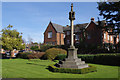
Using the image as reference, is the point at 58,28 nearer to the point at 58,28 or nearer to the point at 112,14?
the point at 58,28

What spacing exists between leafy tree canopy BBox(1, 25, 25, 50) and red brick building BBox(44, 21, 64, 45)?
44.6 feet

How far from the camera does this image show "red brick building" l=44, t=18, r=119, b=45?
34.5 meters

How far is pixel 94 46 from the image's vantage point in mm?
30359

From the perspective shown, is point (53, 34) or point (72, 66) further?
point (53, 34)

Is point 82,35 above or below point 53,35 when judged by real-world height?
below

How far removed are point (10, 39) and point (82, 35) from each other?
69.2 feet

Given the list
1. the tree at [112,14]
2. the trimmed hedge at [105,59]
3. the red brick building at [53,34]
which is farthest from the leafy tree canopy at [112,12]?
the red brick building at [53,34]

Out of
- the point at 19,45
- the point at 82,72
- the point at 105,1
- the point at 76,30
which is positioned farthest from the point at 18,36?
the point at 82,72

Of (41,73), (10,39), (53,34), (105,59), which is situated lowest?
(41,73)

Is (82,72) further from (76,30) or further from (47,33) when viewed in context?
(47,33)

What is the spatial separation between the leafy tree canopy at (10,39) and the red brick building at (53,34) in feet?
44.6

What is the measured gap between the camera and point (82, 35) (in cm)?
3809

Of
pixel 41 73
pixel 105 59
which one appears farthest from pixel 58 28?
pixel 41 73

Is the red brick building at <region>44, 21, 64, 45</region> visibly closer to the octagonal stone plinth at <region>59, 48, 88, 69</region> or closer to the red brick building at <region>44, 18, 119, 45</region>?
the red brick building at <region>44, 18, 119, 45</region>
